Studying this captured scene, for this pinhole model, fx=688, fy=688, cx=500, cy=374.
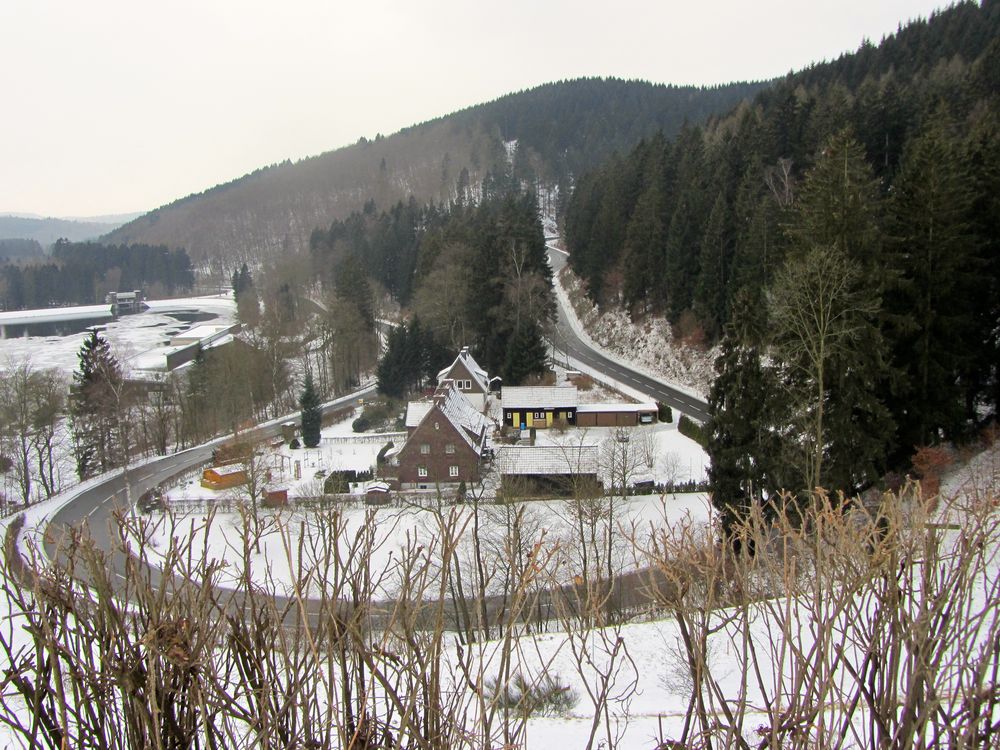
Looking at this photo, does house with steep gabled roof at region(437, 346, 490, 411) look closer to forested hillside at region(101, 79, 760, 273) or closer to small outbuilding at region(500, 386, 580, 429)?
small outbuilding at region(500, 386, 580, 429)

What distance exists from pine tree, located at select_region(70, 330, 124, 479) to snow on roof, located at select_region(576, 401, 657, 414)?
64.0 feet

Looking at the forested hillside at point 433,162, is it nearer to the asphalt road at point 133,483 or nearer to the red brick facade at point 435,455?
the asphalt road at point 133,483

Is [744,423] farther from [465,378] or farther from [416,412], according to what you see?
[465,378]

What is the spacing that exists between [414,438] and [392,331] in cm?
1597

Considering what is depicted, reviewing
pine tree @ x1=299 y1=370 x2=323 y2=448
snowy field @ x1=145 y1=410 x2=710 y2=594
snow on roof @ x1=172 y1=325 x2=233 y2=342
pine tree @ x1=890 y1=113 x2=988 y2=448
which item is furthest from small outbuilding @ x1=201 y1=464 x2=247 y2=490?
snow on roof @ x1=172 y1=325 x2=233 y2=342

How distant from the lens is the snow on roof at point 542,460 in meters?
22.1

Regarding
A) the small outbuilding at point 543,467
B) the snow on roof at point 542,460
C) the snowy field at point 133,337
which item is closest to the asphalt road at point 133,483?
the snow on roof at point 542,460

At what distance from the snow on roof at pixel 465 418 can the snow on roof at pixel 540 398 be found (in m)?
1.58

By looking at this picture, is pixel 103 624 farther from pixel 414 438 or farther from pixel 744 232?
pixel 744 232

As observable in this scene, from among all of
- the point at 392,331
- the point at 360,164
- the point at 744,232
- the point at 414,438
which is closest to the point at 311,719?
the point at 414,438

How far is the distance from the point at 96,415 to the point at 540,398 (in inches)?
773

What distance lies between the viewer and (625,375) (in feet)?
119

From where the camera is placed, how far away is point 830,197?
48.3 ft

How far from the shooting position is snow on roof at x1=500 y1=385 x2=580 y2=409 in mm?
29344
